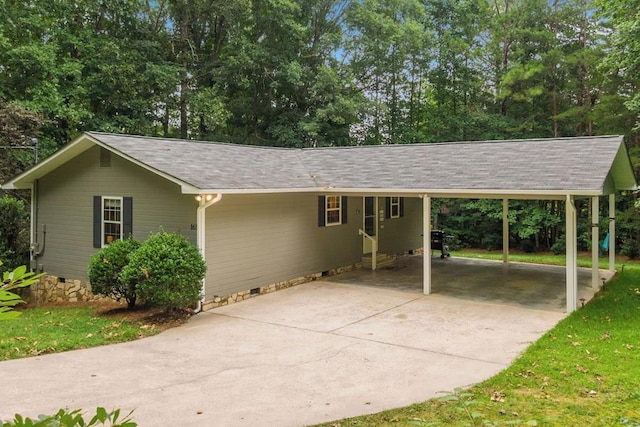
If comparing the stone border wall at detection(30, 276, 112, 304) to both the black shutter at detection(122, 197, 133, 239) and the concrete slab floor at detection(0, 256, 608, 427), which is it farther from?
the concrete slab floor at detection(0, 256, 608, 427)

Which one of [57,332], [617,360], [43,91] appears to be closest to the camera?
[617,360]

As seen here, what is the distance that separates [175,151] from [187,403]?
6.71 meters

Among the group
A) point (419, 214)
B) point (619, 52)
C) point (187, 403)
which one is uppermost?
point (619, 52)

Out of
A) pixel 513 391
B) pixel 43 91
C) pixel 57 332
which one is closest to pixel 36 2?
pixel 43 91

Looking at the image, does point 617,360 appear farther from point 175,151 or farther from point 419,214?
point 419,214

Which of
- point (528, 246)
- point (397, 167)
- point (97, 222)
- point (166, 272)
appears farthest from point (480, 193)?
point (528, 246)

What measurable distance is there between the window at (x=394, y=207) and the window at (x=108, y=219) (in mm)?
7887

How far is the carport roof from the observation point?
924 centimetres

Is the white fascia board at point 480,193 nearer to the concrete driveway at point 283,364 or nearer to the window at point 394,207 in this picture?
the concrete driveway at point 283,364

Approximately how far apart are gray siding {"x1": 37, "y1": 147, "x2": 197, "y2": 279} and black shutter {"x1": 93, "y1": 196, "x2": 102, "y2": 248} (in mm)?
113

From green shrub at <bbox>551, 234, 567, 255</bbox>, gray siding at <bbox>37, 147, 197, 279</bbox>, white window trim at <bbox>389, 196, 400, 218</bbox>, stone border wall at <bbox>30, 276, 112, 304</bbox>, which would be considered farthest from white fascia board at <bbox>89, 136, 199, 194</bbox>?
green shrub at <bbox>551, 234, 567, 255</bbox>

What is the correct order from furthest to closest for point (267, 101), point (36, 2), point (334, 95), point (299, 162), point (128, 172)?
point (267, 101)
point (334, 95)
point (36, 2)
point (299, 162)
point (128, 172)

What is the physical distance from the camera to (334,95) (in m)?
21.4

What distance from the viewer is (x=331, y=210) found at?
13.1 metres
